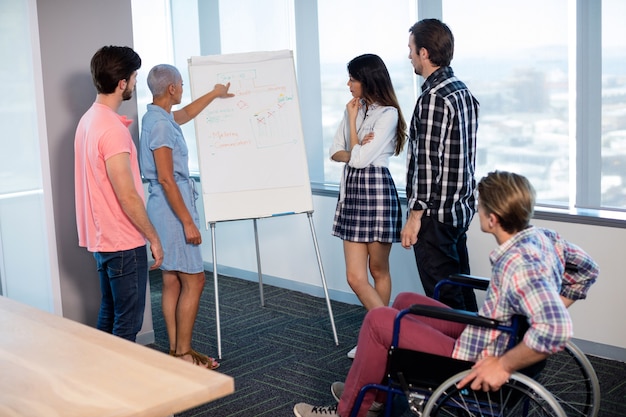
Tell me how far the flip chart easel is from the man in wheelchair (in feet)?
4.98

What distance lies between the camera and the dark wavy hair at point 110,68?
318 cm

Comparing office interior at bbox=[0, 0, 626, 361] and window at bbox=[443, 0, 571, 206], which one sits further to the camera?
window at bbox=[443, 0, 571, 206]

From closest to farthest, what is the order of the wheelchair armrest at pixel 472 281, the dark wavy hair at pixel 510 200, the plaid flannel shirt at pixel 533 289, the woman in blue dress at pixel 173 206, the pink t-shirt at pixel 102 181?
the plaid flannel shirt at pixel 533 289
the dark wavy hair at pixel 510 200
the wheelchair armrest at pixel 472 281
the pink t-shirt at pixel 102 181
the woman in blue dress at pixel 173 206

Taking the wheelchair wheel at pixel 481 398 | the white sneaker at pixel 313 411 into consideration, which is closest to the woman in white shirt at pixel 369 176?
the white sneaker at pixel 313 411

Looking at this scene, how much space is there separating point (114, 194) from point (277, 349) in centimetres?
132

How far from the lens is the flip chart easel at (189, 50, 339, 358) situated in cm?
412

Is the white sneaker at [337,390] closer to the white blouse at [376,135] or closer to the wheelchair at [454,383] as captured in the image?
the wheelchair at [454,383]

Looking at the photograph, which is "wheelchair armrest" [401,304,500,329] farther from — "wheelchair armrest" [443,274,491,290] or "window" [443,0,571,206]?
"window" [443,0,571,206]

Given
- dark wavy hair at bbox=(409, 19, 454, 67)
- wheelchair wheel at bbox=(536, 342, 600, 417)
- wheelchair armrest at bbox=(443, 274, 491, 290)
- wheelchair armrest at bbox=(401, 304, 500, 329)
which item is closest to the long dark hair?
dark wavy hair at bbox=(409, 19, 454, 67)

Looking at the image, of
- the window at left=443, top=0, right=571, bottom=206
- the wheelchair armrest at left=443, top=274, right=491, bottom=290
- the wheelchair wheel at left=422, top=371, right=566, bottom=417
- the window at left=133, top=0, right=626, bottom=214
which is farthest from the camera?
the window at left=443, top=0, right=571, bottom=206

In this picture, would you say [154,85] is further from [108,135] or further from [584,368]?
[584,368]

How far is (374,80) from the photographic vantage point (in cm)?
372

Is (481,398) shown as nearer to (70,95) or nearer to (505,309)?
(505,309)

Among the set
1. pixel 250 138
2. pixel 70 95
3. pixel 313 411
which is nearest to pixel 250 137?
pixel 250 138
